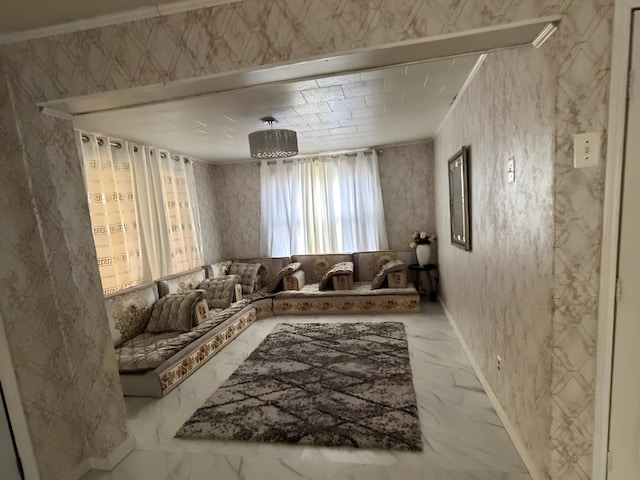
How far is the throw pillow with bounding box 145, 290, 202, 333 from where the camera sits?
11.5ft

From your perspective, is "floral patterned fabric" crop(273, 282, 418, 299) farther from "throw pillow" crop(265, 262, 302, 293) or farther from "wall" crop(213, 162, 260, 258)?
"wall" crop(213, 162, 260, 258)

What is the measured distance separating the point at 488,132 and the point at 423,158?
3.12 m

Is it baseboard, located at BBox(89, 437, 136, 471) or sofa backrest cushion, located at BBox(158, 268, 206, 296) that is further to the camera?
sofa backrest cushion, located at BBox(158, 268, 206, 296)

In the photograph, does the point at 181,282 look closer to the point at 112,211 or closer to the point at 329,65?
the point at 112,211

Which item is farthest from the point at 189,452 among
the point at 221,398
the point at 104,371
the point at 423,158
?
the point at 423,158

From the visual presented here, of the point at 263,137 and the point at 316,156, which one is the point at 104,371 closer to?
the point at 263,137

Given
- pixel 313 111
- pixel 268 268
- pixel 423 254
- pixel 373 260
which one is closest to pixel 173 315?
pixel 268 268

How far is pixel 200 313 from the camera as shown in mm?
3680

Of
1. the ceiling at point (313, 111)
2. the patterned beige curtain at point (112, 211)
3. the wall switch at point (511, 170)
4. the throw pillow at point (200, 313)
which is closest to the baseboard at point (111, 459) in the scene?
the throw pillow at point (200, 313)

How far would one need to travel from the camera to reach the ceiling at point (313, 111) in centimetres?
248

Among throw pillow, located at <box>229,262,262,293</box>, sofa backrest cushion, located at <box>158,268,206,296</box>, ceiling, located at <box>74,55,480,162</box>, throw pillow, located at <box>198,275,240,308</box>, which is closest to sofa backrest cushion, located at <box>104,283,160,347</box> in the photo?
sofa backrest cushion, located at <box>158,268,206,296</box>

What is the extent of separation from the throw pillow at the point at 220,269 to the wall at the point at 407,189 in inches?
109

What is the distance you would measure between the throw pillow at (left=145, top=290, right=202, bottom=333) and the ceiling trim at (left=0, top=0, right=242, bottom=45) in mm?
2557

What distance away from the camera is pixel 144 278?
12.9 ft
